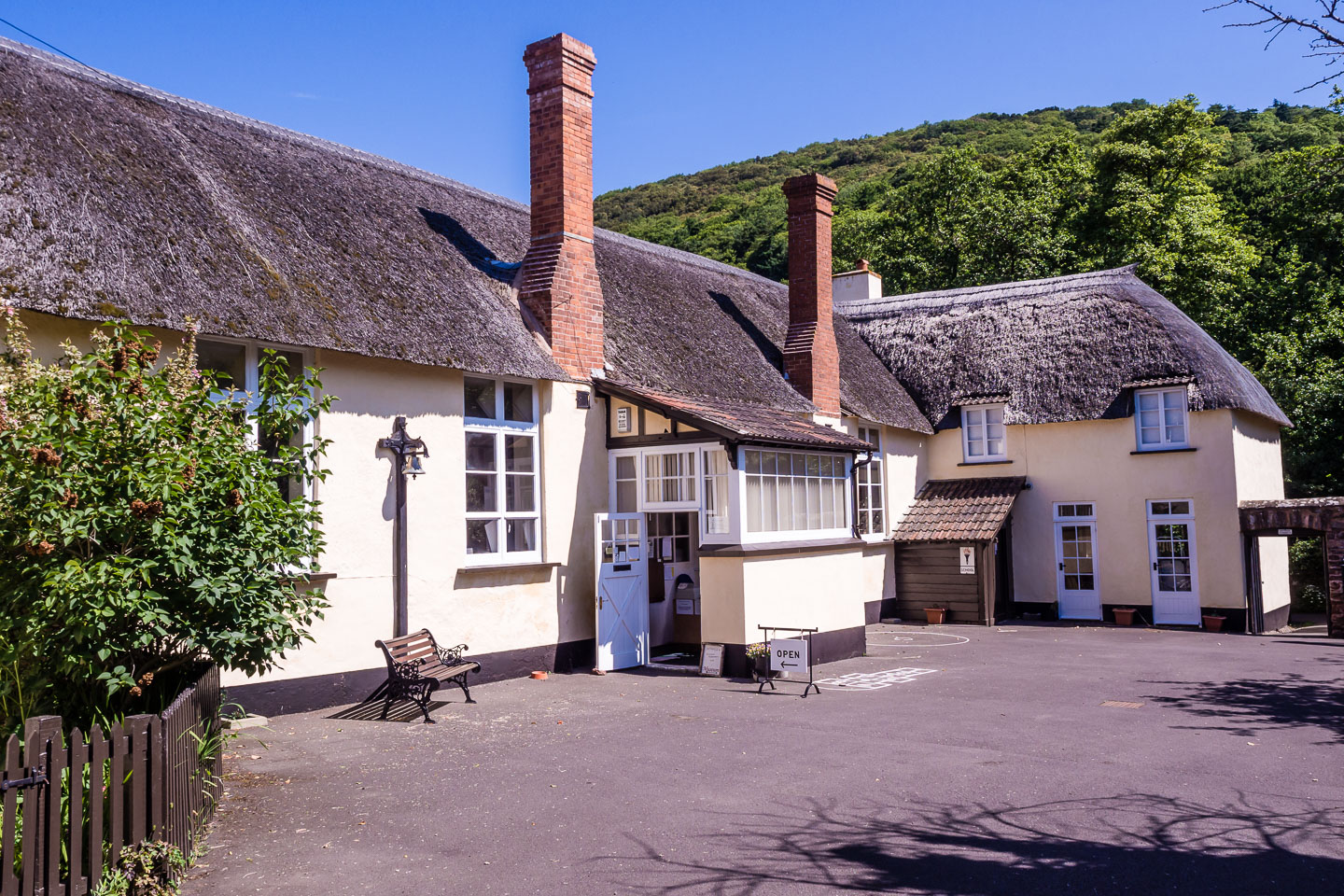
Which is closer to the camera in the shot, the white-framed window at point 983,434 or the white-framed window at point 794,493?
the white-framed window at point 794,493

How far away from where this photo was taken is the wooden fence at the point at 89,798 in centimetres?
454

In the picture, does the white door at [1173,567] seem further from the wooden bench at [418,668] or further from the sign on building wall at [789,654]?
the wooden bench at [418,668]

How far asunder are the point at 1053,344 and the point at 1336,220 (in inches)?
488

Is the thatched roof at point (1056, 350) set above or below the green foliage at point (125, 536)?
above

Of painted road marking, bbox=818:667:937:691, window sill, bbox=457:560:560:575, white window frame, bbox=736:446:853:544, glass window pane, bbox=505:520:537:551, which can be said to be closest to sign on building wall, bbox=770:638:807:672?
painted road marking, bbox=818:667:937:691

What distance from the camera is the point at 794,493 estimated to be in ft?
46.7

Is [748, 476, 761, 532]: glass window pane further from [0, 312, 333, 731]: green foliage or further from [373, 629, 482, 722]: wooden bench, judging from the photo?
[0, 312, 333, 731]: green foliage

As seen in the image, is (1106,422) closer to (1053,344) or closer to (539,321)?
(1053,344)

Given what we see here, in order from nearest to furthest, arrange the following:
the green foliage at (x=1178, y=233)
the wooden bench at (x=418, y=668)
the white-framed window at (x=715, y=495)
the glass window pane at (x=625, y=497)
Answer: the wooden bench at (x=418, y=668), the white-framed window at (x=715, y=495), the glass window pane at (x=625, y=497), the green foliage at (x=1178, y=233)

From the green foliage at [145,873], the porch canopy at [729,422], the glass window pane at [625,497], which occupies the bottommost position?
the green foliage at [145,873]

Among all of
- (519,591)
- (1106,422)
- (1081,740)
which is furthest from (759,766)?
(1106,422)

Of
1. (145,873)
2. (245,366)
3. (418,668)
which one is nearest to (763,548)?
(418,668)

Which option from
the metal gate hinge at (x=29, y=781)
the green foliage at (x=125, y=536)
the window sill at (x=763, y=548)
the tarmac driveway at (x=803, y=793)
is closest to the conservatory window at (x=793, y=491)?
the window sill at (x=763, y=548)

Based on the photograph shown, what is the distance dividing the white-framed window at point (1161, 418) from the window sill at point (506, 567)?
12.9 m
